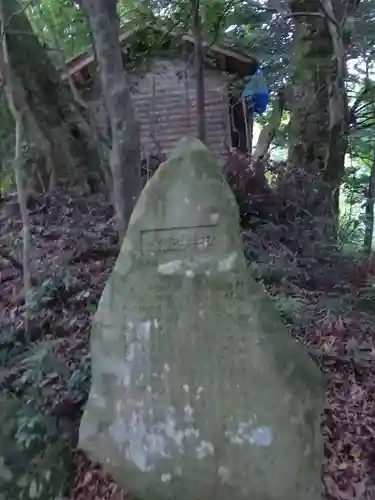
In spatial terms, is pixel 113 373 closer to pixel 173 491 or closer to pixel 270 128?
pixel 173 491

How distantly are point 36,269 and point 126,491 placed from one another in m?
2.84

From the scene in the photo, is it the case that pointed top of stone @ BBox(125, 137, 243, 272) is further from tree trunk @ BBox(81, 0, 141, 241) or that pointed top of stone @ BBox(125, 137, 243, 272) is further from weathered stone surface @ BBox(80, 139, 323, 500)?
tree trunk @ BBox(81, 0, 141, 241)

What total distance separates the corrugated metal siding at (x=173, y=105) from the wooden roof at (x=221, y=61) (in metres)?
0.27

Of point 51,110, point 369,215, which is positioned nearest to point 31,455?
point 51,110

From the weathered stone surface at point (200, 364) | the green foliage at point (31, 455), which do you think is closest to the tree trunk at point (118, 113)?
the weathered stone surface at point (200, 364)

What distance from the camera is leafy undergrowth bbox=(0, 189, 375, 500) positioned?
353 centimetres

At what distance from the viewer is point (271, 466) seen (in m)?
3.02

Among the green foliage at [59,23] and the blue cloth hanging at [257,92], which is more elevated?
the green foliage at [59,23]

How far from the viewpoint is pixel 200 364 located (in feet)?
10.2

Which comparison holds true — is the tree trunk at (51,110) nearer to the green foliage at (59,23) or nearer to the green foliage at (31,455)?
the green foliage at (59,23)

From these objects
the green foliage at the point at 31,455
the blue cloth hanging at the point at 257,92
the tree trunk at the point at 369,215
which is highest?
the blue cloth hanging at the point at 257,92

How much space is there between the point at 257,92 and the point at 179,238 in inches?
293

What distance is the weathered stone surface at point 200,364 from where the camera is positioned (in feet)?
9.93

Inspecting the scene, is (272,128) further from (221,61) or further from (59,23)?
(59,23)
